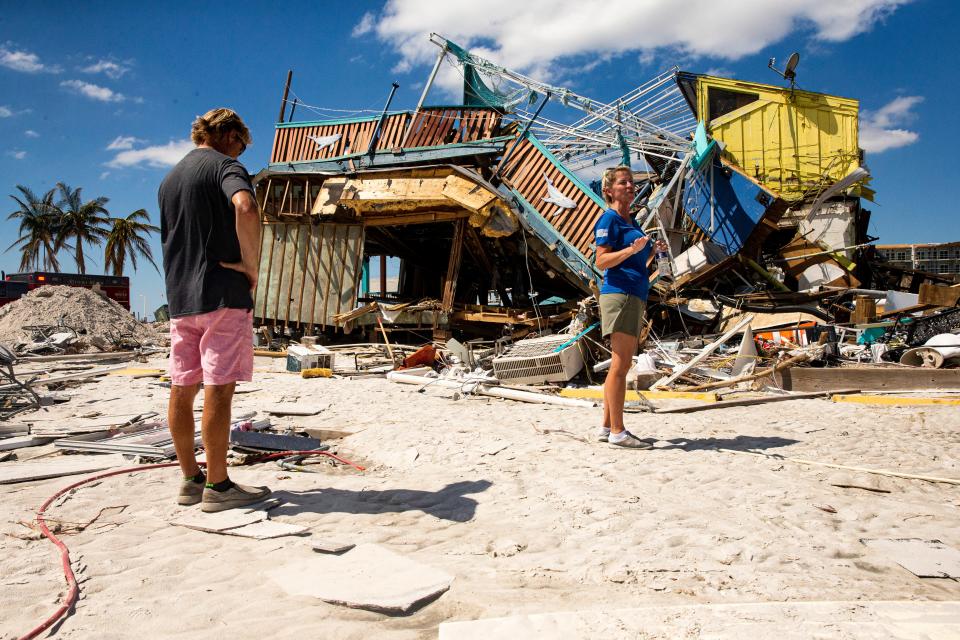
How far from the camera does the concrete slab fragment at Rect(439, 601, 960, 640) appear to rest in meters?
1.66

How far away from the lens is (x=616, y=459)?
3.76 metres

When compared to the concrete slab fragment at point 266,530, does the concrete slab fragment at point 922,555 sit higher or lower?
higher

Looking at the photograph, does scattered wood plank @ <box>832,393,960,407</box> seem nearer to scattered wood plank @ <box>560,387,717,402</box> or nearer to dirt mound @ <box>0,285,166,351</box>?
scattered wood plank @ <box>560,387,717,402</box>

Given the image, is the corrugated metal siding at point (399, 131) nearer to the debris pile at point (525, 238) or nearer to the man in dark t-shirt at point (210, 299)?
the debris pile at point (525, 238)

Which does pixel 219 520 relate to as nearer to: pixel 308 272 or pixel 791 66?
pixel 308 272

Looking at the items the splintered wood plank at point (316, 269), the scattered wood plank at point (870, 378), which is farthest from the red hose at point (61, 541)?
the splintered wood plank at point (316, 269)

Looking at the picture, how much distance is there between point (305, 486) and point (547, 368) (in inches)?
196

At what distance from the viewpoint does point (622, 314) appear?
13.5 feet

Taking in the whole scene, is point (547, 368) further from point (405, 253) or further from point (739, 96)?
point (739, 96)

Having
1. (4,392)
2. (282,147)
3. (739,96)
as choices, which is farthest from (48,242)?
(739,96)

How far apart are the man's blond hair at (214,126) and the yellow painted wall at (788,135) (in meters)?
18.2

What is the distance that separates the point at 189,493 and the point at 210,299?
1.01 metres

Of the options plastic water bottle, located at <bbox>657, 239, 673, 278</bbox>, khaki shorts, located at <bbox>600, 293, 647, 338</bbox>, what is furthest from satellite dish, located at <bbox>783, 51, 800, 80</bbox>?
khaki shorts, located at <bbox>600, 293, 647, 338</bbox>

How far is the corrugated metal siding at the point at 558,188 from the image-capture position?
36.7 ft
